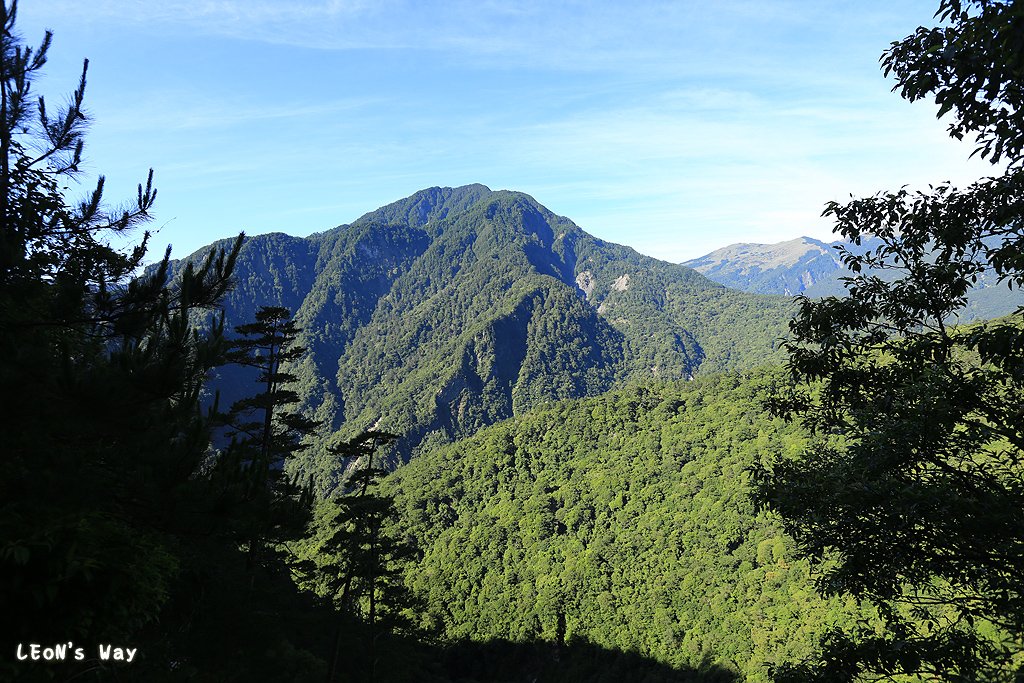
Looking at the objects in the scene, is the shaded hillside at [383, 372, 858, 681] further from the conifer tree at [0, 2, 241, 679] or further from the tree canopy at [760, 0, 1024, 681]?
the conifer tree at [0, 2, 241, 679]

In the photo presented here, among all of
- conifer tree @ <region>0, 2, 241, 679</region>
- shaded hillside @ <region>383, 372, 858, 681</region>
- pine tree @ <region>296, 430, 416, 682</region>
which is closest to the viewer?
conifer tree @ <region>0, 2, 241, 679</region>

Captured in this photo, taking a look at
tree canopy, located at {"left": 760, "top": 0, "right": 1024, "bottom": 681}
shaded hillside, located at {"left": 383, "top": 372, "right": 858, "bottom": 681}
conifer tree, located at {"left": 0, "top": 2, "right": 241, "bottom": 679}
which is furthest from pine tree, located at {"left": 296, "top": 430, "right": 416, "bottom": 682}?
shaded hillside, located at {"left": 383, "top": 372, "right": 858, "bottom": 681}

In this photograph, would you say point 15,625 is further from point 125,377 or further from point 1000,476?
point 1000,476

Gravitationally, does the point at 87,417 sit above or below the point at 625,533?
above

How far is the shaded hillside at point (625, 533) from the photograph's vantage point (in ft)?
201

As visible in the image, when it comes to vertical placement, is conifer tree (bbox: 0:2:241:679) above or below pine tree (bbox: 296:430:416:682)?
above

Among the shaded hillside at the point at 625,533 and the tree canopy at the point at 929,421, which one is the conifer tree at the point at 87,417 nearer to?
the tree canopy at the point at 929,421

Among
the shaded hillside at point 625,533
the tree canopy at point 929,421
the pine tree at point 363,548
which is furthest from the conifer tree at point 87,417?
the shaded hillside at point 625,533

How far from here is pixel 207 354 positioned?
6.44 m

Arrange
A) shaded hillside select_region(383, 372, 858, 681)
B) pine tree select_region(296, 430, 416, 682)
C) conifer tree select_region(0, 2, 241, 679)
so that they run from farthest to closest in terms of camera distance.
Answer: shaded hillside select_region(383, 372, 858, 681) < pine tree select_region(296, 430, 416, 682) < conifer tree select_region(0, 2, 241, 679)

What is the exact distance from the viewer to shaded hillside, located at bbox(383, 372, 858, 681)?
61.3 m

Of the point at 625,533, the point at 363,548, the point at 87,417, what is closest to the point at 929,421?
the point at 87,417

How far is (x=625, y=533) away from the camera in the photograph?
270ft

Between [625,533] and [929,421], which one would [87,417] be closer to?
[929,421]
